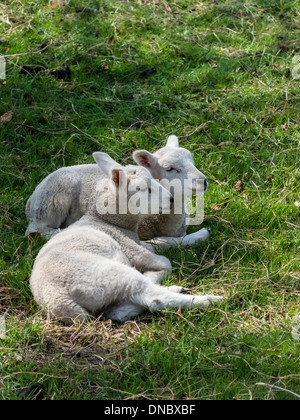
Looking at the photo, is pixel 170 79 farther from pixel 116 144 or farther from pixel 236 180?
pixel 236 180

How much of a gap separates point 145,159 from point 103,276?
162cm

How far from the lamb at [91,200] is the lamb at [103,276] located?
1.80 feet

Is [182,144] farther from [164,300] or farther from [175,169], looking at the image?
[164,300]

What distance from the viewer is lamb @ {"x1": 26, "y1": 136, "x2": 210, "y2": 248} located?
18.4 feet

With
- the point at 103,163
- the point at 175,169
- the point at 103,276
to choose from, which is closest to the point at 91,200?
the point at 103,163

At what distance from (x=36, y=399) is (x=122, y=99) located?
4836 mm

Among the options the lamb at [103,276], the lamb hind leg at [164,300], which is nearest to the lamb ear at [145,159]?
the lamb at [103,276]

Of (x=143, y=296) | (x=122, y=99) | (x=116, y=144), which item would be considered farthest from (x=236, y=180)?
(x=143, y=296)

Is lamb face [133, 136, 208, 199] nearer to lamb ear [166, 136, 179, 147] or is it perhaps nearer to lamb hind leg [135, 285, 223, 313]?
lamb ear [166, 136, 179, 147]

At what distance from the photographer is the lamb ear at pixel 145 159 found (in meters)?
5.61

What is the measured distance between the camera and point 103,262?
4473 millimetres

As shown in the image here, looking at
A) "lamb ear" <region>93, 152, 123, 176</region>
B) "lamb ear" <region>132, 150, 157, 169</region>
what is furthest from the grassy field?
"lamb ear" <region>93, 152, 123, 176</region>

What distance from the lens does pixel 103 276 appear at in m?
4.36

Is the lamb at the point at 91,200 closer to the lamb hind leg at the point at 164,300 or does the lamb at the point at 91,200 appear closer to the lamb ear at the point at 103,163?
the lamb ear at the point at 103,163
